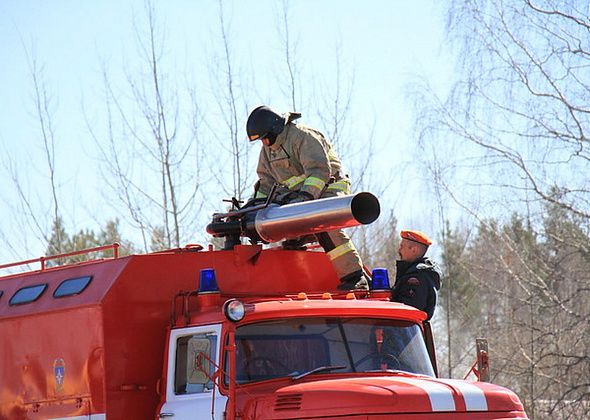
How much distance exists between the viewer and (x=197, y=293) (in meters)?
7.97

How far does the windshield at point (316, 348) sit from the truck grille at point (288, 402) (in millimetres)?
402

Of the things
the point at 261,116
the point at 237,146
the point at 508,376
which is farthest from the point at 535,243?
the point at 261,116

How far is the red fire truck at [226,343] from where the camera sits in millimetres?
6949

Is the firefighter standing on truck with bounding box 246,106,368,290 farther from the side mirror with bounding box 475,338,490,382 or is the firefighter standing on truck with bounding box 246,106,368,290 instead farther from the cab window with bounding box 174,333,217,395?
the cab window with bounding box 174,333,217,395

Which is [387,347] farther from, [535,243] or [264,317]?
[535,243]

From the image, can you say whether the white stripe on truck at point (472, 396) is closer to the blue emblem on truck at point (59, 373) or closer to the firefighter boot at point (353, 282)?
the firefighter boot at point (353, 282)

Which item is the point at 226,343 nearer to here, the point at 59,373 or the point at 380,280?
the point at 59,373

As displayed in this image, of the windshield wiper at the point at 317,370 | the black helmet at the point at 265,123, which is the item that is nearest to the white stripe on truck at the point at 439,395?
the windshield wiper at the point at 317,370

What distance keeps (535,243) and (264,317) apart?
44.3 feet

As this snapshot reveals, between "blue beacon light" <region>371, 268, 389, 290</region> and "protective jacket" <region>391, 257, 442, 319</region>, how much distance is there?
292 mm

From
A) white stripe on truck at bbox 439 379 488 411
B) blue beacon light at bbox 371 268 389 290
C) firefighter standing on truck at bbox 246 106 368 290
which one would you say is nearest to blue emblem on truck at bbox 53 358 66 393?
firefighter standing on truck at bbox 246 106 368 290

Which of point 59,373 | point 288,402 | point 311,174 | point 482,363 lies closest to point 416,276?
point 482,363

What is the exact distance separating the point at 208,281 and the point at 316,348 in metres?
1.00

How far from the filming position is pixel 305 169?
9.18 meters
